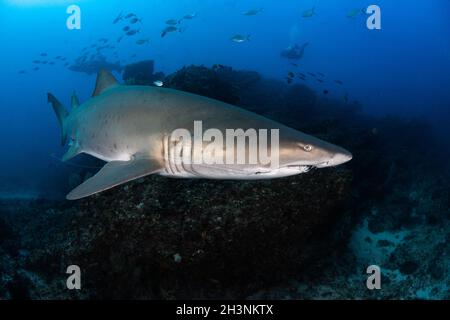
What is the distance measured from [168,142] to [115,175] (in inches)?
23.0

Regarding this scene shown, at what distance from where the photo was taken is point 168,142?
2994 mm

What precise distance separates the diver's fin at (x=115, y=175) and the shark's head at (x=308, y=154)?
1.22 meters

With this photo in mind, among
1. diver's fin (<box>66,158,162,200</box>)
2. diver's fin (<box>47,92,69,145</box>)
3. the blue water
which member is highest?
the blue water

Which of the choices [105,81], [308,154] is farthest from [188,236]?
[105,81]

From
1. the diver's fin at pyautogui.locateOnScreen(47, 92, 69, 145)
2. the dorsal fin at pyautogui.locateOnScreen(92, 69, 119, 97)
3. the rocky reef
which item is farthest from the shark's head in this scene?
the diver's fin at pyautogui.locateOnScreen(47, 92, 69, 145)

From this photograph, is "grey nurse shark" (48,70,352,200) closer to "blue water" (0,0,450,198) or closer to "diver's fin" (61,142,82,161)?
"diver's fin" (61,142,82,161)

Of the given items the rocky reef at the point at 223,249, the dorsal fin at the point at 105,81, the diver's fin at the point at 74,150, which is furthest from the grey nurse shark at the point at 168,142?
the rocky reef at the point at 223,249

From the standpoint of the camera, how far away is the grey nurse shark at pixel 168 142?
8.46ft

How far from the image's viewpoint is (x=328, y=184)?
5.40 meters

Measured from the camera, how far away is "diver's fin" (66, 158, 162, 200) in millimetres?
2661

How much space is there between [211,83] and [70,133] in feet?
23.0

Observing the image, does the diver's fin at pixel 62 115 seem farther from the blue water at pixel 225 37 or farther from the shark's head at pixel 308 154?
the blue water at pixel 225 37

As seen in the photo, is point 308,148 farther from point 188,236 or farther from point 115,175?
point 188,236

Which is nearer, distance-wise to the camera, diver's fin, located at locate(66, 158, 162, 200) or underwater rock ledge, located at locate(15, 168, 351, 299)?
diver's fin, located at locate(66, 158, 162, 200)
